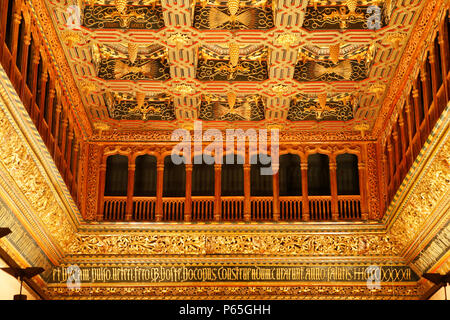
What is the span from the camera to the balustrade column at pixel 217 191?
9.82 metres

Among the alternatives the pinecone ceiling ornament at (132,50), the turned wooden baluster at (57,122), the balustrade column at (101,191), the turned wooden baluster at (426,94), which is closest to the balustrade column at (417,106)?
the turned wooden baluster at (426,94)

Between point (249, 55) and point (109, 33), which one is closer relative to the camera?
point (109, 33)

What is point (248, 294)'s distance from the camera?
9250 mm

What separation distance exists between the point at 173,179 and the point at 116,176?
2.55 ft

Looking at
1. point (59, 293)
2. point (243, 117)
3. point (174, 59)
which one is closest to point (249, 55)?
point (174, 59)

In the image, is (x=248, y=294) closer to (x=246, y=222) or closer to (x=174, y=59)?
(x=246, y=222)

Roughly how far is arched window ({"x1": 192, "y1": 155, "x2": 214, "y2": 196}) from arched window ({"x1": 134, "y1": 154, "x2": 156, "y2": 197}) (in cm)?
56

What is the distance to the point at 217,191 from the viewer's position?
9984 mm

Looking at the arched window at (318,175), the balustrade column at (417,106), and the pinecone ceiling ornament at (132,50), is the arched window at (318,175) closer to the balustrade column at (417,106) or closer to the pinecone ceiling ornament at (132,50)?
the balustrade column at (417,106)

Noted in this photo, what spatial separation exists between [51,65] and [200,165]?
2787 mm

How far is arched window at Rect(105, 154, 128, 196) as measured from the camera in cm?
1016

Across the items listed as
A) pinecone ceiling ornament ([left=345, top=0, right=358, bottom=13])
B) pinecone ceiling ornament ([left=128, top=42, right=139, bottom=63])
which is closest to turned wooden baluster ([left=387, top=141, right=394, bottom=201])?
pinecone ceiling ornament ([left=345, top=0, right=358, bottom=13])

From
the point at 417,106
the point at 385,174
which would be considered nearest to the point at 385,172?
the point at 385,174

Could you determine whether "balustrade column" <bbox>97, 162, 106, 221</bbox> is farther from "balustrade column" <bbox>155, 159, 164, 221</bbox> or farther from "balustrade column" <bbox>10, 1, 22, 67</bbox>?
"balustrade column" <bbox>10, 1, 22, 67</bbox>
